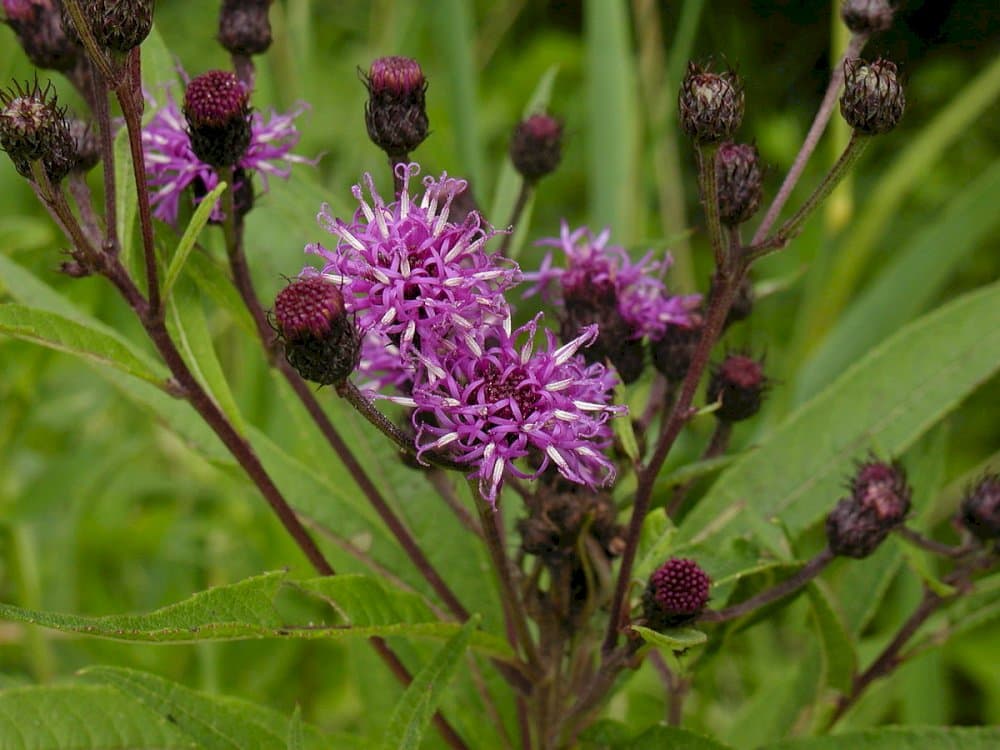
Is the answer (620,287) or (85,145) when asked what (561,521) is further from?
(85,145)

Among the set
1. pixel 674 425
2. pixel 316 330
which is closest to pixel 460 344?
pixel 316 330

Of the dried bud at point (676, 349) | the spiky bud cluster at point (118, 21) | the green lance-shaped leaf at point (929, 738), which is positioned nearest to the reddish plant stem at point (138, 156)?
the spiky bud cluster at point (118, 21)

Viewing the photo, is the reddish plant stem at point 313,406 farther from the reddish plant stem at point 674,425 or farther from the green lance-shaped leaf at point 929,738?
the green lance-shaped leaf at point 929,738

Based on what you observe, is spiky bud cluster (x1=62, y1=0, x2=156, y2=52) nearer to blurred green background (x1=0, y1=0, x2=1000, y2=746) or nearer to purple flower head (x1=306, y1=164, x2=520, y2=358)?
purple flower head (x1=306, y1=164, x2=520, y2=358)

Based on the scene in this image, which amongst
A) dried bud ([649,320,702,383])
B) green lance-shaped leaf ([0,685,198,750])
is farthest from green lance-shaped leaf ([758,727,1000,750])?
green lance-shaped leaf ([0,685,198,750])

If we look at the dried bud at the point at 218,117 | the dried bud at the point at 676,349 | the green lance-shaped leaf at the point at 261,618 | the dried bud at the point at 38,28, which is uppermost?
the dried bud at the point at 38,28

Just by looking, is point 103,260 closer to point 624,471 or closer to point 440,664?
point 440,664
